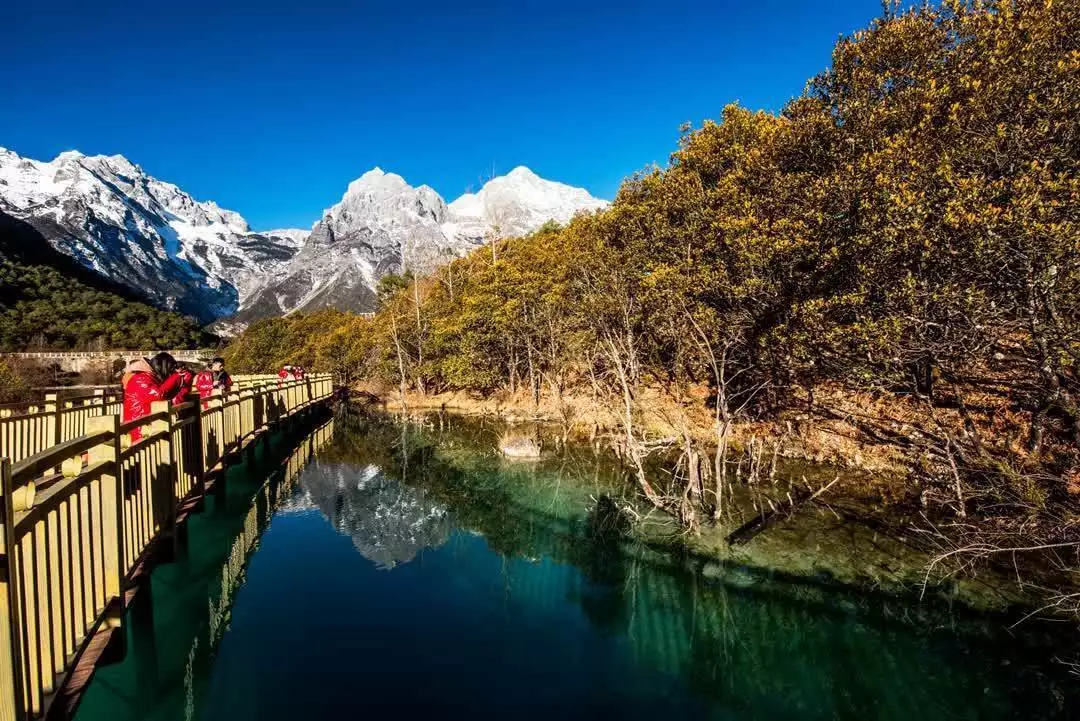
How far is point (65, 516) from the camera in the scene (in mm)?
3262

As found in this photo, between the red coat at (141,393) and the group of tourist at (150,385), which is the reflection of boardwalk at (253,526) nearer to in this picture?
the group of tourist at (150,385)

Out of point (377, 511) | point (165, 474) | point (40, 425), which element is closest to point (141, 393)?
point (165, 474)

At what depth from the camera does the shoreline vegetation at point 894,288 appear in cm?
757

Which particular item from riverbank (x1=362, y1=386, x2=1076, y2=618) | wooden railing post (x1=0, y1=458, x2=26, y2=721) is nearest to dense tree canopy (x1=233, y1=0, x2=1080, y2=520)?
riverbank (x1=362, y1=386, x2=1076, y2=618)

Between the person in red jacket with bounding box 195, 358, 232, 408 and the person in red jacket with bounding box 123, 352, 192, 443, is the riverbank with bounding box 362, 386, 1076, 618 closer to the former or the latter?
the person in red jacket with bounding box 123, 352, 192, 443

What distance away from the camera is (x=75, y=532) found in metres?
3.40

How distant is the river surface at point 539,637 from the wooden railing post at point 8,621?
8.17 feet

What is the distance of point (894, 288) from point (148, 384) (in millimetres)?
11059

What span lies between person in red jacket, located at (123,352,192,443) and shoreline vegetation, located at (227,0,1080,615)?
618cm

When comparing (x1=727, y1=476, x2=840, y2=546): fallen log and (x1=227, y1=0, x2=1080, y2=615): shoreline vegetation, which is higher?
(x1=227, y1=0, x2=1080, y2=615): shoreline vegetation

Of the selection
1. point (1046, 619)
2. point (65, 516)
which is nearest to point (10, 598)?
point (65, 516)

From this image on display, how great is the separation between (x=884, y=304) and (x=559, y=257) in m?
16.5

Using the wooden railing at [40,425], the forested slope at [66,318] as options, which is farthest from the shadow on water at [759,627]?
the forested slope at [66,318]

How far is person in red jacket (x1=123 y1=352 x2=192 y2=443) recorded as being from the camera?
22.0 ft
